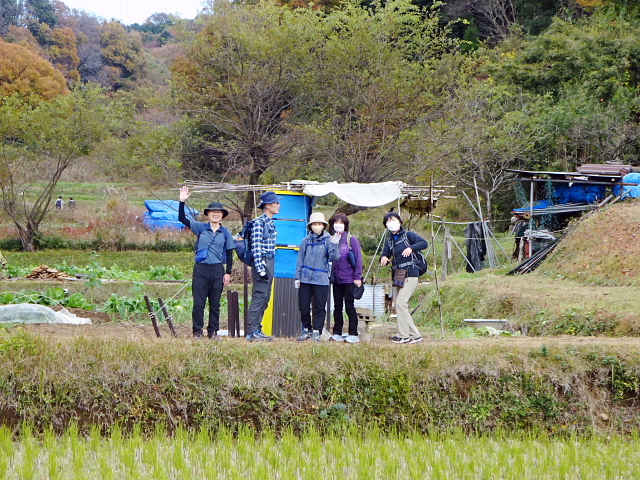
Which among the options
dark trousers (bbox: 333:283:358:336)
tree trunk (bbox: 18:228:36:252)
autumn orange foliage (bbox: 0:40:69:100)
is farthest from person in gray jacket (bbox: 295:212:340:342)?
autumn orange foliage (bbox: 0:40:69:100)

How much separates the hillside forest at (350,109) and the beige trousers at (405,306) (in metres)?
12.8

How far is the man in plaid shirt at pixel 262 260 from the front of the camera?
916 cm

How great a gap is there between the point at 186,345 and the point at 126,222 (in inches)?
962

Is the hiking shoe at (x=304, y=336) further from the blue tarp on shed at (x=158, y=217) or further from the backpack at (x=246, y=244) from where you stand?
the blue tarp on shed at (x=158, y=217)

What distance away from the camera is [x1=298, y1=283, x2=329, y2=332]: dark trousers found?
9.23 meters

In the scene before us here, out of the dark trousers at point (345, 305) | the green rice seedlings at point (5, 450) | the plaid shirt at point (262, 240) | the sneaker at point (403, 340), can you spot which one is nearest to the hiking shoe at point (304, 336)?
the dark trousers at point (345, 305)

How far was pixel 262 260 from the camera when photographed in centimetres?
920

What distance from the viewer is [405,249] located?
363 inches

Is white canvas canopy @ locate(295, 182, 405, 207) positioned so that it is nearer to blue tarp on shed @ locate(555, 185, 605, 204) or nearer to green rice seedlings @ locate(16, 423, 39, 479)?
green rice seedlings @ locate(16, 423, 39, 479)

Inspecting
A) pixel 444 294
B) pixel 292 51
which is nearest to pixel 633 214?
pixel 444 294

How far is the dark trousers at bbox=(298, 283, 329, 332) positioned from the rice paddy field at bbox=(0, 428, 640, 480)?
2.29m

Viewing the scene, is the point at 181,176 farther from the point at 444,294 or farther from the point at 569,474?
the point at 569,474

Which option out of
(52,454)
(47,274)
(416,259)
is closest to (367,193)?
(416,259)

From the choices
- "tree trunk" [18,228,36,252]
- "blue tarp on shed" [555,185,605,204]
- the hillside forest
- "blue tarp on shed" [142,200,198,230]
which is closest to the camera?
"blue tarp on shed" [555,185,605,204]
